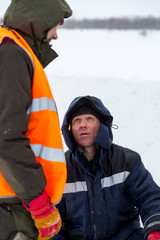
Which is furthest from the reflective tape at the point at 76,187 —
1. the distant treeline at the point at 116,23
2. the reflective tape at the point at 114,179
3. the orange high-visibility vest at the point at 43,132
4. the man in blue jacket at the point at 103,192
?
the distant treeline at the point at 116,23

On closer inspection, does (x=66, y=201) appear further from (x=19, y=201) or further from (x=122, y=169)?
(x=19, y=201)

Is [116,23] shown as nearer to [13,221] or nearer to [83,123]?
[83,123]

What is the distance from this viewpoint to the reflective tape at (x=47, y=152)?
4.64 ft

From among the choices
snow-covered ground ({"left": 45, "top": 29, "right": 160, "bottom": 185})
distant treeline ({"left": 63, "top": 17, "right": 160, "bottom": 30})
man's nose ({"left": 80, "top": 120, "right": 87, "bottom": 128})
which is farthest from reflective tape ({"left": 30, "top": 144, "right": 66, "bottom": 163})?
distant treeline ({"left": 63, "top": 17, "right": 160, "bottom": 30})

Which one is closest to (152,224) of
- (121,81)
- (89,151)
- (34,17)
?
(89,151)

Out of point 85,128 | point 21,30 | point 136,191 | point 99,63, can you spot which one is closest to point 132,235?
point 136,191

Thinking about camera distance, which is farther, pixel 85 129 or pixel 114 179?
pixel 85 129

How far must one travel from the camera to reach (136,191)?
204 cm

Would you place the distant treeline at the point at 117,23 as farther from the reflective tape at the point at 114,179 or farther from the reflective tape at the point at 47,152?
the reflective tape at the point at 47,152

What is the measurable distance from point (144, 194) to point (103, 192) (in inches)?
→ 11.5

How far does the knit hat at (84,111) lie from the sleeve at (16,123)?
999mm

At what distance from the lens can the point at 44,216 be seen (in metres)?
1.39

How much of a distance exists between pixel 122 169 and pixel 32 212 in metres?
0.90

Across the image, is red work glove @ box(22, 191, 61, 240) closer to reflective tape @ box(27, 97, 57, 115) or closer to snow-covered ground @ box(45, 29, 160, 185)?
reflective tape @ box(27, 97, 57, 115)
